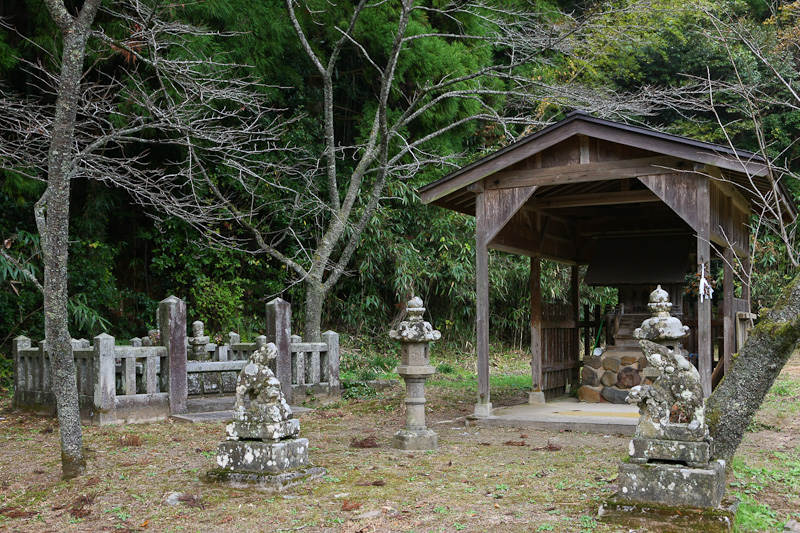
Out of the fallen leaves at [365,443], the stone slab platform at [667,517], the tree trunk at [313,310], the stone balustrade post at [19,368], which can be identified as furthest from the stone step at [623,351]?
the stone balustrade post at [19,368]

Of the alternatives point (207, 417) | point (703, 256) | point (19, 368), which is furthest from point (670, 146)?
point (19, 368)

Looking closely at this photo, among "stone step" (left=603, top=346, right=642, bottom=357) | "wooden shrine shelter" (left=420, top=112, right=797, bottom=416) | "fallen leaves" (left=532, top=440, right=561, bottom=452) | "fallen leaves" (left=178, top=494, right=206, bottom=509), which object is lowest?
"fallen leaves" (left=532, top=440, right=561, bottom=452)

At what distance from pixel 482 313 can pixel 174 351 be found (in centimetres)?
400

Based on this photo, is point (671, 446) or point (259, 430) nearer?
point (671, 446)

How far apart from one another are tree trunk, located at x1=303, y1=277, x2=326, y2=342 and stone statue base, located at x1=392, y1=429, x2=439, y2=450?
17.6 feet

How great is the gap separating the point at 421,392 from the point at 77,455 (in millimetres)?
3302

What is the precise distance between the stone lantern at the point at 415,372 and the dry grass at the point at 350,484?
0.22 metres

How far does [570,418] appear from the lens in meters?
8.95

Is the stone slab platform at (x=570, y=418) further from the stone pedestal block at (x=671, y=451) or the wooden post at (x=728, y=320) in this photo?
→ the stone pedestal block at (x=671, y=451)

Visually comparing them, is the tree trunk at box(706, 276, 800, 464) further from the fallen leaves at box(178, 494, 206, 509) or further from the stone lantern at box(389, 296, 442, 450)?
the fallen leaves at box(178, 494, 206, 509)

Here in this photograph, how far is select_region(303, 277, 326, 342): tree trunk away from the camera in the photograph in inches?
501

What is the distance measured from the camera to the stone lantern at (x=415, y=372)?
752cm

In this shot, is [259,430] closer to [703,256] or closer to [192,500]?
[192,500]

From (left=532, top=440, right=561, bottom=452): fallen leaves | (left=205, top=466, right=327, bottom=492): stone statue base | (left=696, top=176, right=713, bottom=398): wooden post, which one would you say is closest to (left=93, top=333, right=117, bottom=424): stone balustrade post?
(left=205, top=466, right=327, bottom=492): stone statue base
